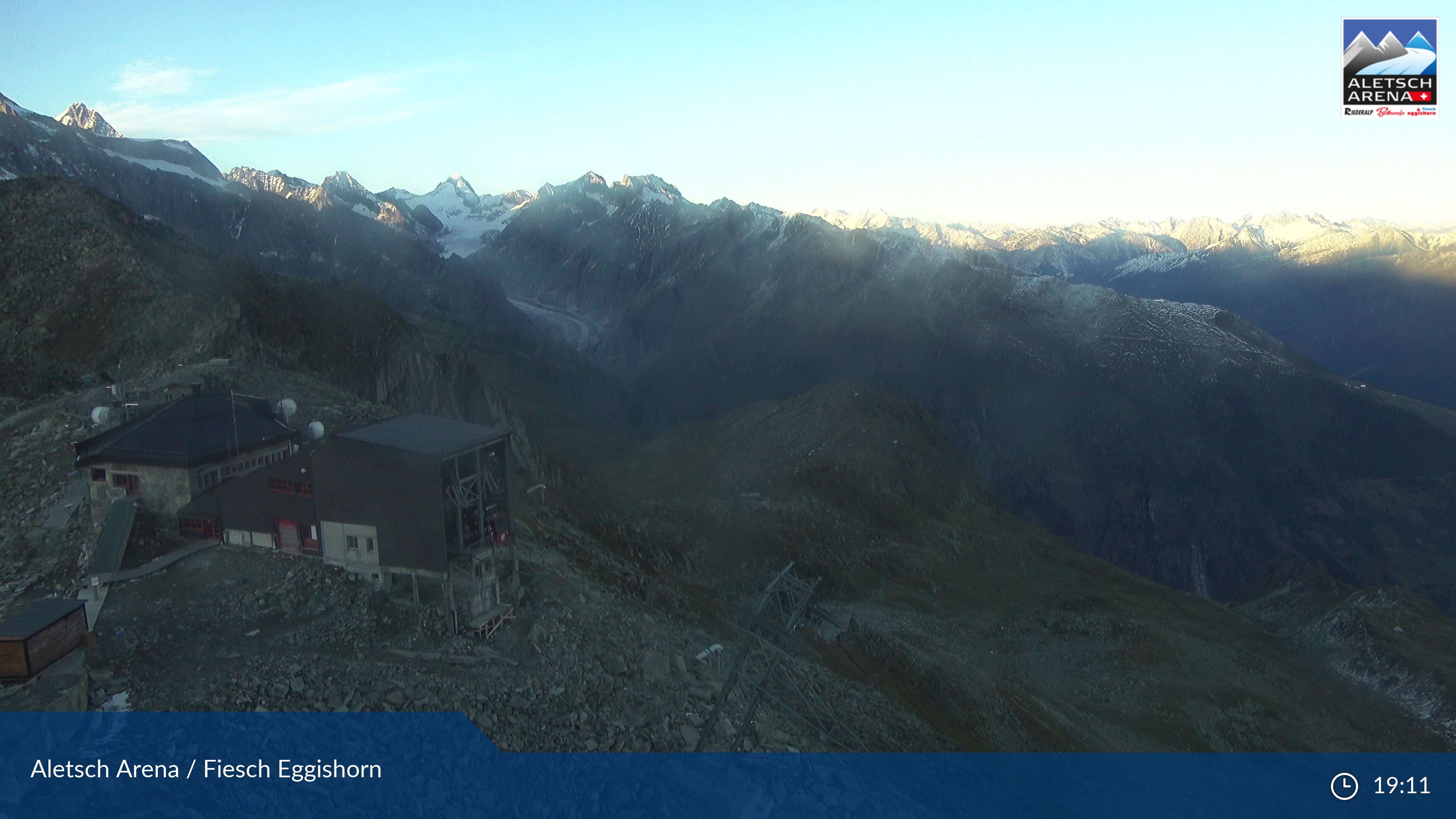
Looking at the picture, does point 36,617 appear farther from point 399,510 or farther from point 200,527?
point 399,510

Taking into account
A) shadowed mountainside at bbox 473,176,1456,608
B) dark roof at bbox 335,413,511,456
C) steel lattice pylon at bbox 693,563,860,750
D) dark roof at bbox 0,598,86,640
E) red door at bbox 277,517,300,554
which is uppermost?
dark roof at bbox 335,413,511,456

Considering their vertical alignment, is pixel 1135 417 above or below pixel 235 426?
below

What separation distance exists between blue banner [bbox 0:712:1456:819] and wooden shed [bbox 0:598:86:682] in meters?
2.27

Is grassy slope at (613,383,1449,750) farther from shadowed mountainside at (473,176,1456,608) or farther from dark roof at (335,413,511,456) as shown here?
shadowed mountainside at (473,176,1456,608)

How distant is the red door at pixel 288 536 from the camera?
28.9 meters

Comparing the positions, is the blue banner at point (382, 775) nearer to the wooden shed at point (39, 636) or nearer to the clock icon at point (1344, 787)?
the wooden shed at point (39, 636)

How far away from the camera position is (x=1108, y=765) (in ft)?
150

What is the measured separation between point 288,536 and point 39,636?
8266 mm

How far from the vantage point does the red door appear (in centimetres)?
2886

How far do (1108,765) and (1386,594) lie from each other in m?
58.2

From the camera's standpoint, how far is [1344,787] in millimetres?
50906

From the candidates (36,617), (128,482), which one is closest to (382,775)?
(36,617)

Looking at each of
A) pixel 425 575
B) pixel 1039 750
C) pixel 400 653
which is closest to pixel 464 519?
pixel 425 575

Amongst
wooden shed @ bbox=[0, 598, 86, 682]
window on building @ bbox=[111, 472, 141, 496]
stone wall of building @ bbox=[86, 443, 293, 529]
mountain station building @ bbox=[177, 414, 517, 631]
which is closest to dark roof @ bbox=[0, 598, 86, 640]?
wooden shed @ bbox=[0, 598, 86, 682]
